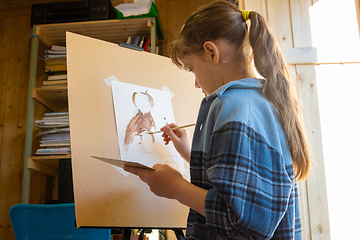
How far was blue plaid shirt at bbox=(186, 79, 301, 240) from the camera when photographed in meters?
0.58

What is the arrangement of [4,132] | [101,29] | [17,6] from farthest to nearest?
[17,6]
[4,132]
[101,29]

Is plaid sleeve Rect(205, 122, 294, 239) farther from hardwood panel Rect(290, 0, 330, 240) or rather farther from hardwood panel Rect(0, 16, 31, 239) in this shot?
hardwood panel Rect(0, 16, 31, 239)

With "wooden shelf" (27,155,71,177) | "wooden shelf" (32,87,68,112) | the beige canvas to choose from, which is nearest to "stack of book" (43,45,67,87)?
"wooden shelf" (32,87,68,112)

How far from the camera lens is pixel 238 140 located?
61 cm

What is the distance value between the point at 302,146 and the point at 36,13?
2245mm

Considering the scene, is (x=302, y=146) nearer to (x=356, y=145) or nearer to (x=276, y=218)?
(x=276, y=218)

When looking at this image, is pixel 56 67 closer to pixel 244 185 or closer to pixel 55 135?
pixel 55 135


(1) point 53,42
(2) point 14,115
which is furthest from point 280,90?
(2) point 14,115

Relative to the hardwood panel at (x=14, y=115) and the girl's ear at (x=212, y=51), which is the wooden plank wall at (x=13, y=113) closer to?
the hardwood panel at (x=14, y=115)

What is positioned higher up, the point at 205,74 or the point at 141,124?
the point at 205,74

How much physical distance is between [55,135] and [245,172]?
1898 millimetres

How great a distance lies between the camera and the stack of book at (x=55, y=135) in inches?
83.9

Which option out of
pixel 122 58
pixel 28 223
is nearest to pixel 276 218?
pixel 122 58

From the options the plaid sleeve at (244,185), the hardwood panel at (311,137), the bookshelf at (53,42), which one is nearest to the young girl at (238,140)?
the plaid sleeve at (244,185)
